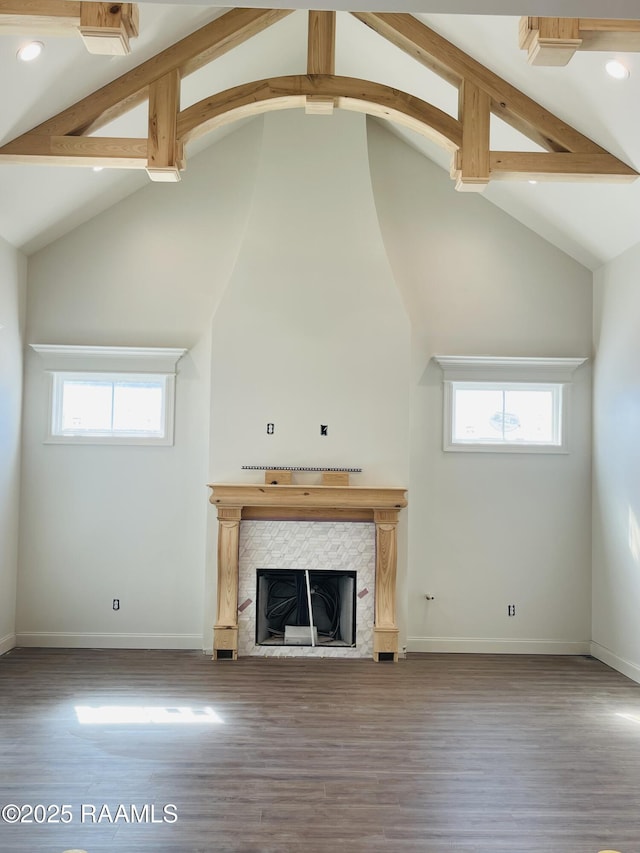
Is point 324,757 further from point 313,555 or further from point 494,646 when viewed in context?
point 494,646

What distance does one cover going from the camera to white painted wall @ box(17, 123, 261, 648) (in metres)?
6.28

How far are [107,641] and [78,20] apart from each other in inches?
184

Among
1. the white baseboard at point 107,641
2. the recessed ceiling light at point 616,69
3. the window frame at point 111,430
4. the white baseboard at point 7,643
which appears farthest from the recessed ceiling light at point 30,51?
the white baseboard at point 107,641

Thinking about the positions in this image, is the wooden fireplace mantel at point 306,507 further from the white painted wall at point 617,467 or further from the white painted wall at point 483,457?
the white painted wall at point 617,467

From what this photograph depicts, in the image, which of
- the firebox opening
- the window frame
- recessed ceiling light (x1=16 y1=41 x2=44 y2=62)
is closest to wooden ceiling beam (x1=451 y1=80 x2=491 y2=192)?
recessed ceiling light (x1=16 y1=41 x2=44 y2=62)

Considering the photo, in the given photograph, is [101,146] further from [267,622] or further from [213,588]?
[267,622]

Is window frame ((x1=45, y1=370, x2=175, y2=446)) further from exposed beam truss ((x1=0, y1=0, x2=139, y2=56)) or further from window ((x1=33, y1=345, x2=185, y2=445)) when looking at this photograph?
exposed beam truss ((x1=0, y1=0, x2=139, y2=56))

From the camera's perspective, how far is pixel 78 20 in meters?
3.36

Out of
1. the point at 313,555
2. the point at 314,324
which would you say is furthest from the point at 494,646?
the point at 314,324

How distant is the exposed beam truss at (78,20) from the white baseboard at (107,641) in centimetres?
447

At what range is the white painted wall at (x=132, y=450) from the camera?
628cm

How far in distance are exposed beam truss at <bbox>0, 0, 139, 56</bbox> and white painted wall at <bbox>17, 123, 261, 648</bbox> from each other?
2.95 meters

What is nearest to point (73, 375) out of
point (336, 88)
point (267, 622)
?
point (267, 622)

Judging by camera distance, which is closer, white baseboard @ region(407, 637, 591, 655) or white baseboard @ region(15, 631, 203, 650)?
white baseboard @ region(15, 631, 203, 650)
